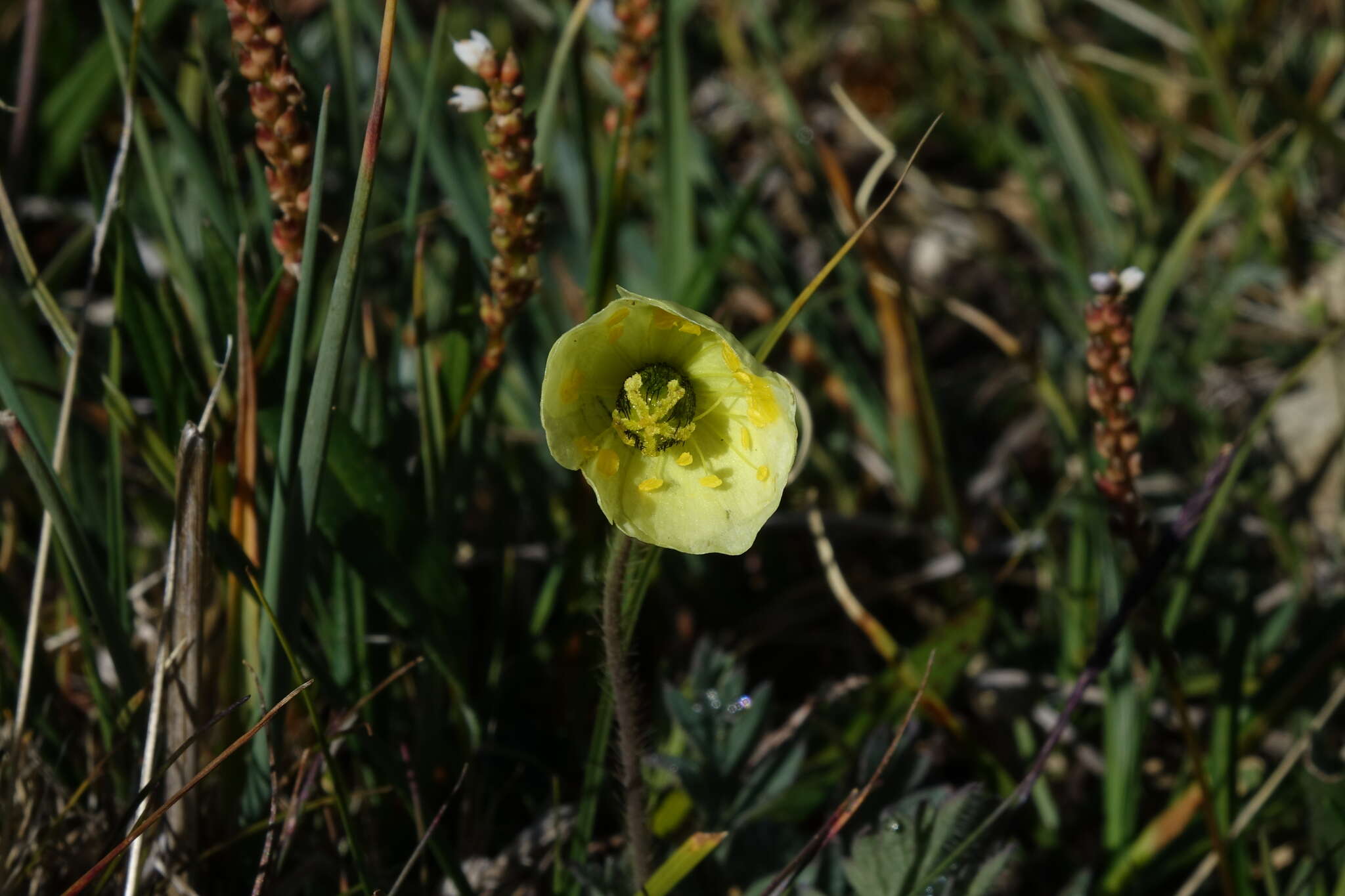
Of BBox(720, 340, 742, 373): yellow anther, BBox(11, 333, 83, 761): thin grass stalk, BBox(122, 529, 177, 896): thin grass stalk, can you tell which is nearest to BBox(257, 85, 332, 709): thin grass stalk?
BBox(122, 529, 177, 896): thin grass stalk

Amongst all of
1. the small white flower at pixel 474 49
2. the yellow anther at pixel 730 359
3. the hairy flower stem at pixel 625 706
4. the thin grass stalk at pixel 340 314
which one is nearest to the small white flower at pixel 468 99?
the small white flower at pixel 474 49

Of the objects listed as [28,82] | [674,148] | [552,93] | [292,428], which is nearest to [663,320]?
[292,428]

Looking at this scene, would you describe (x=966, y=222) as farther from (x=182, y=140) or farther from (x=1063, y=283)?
(x=182, y=140)

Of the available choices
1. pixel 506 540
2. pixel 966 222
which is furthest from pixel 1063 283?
pixel 506 540

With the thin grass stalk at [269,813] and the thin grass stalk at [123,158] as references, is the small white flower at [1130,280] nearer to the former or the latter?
the thin grass stalk at [269,813]

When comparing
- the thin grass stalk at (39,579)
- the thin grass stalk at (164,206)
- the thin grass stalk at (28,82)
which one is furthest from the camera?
the thin grass stalk at (28,82)

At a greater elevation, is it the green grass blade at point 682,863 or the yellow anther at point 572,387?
the yellow anther at point 572,387

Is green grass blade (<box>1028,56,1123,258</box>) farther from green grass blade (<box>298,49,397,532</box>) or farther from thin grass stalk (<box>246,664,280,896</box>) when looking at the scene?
thin grass stalk (<box>246,664,280,896</box>)
